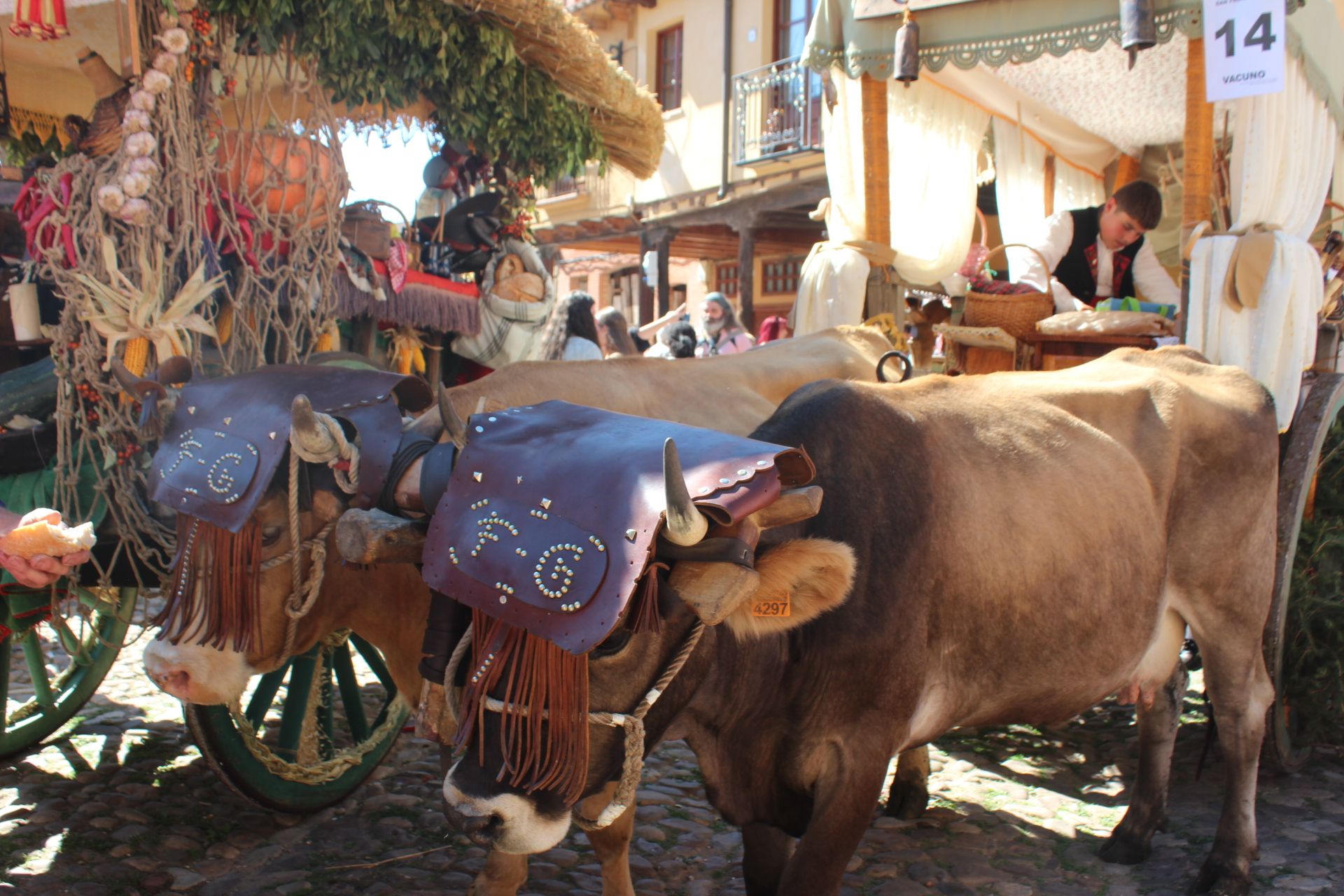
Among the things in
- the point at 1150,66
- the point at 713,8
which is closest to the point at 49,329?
the point at 1150,66

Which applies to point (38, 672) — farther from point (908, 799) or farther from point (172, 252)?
point (908, 799)

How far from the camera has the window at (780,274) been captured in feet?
56.4

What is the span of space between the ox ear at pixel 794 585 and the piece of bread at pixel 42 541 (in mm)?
1681

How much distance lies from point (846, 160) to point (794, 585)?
15.7ft

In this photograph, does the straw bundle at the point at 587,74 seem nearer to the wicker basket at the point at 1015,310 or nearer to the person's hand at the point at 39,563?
the wicker basket at the point at 1015,310

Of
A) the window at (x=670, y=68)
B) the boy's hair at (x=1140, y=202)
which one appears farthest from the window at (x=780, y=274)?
the boy's hair at (x=1140, y=202)

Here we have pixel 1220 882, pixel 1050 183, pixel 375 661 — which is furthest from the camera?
pixel 1050 183

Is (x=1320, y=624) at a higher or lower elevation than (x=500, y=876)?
higher

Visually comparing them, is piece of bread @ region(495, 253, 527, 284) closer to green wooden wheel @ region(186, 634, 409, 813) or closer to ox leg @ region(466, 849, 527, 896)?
green wooden wheel @ region(186, 634, 409, 813)

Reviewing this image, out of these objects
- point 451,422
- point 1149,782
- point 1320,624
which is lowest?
point 1149,782

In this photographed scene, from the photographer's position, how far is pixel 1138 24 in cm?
476

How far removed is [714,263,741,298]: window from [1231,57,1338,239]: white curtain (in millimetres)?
13664

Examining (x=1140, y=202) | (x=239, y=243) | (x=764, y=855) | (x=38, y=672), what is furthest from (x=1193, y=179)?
(x=38, y=672)

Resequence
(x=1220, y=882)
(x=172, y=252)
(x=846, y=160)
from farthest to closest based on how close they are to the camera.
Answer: (x=846, y=160)
(x=172, y=252)
(x=1220, y=882)
